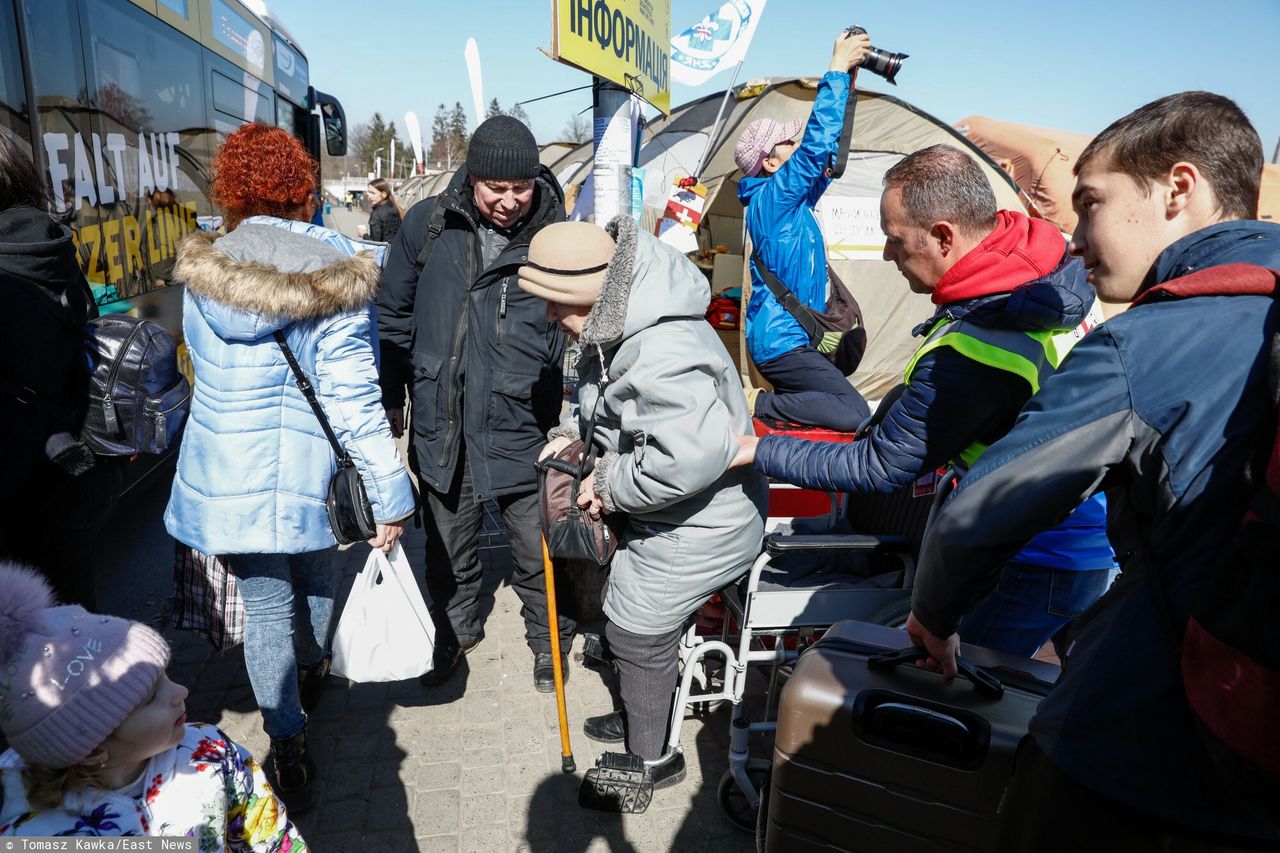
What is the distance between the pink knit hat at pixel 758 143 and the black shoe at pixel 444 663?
2764 mm

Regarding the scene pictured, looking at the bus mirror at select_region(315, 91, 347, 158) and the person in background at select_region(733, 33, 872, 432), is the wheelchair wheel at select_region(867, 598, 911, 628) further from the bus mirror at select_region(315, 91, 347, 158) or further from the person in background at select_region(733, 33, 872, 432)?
the bus mirror at select_region(315, 91, 347, 158)

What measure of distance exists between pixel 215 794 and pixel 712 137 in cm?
833

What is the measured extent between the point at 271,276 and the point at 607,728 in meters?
1.95

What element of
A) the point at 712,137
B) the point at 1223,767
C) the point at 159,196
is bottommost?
the point at 1223,767

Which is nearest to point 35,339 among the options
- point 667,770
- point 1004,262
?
point 667,770

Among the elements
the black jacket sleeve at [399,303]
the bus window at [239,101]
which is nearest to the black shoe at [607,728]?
the black jacket sleeve at [399,303]

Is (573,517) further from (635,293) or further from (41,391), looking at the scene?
(41,391)

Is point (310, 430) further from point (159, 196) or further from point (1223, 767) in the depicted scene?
point (159, 196)

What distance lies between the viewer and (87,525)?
2.34 metres

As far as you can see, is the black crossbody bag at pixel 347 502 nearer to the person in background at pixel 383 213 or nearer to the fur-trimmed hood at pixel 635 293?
the fur-trimmed hood at pixel 635 293

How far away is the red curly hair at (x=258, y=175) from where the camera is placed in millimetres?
2338

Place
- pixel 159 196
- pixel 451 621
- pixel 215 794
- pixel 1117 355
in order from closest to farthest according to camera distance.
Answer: pixel 1117 355, pixel 215 794, pixel 451 621, pixel 159 196

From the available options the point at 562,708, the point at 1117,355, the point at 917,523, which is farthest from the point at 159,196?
the point at 1117,355

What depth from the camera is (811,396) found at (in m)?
3.75
